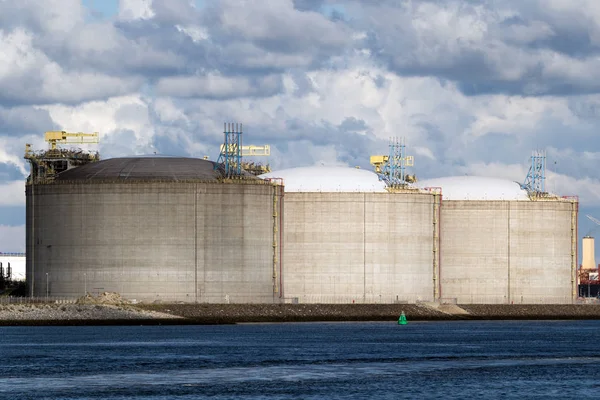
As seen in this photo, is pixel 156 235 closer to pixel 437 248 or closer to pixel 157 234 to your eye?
pixel 157 234

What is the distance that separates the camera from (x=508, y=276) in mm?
188625

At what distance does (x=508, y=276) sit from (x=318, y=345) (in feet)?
227

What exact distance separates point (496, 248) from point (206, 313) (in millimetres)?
41996

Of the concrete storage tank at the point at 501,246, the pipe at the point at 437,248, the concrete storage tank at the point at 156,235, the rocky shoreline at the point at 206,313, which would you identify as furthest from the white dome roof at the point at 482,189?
the concrete storage tank at the point at 156,235

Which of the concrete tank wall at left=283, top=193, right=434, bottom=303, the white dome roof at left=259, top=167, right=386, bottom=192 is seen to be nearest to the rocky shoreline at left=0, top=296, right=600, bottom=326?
the concrete tank wall at left=283, top=193, right=434, bottom=303

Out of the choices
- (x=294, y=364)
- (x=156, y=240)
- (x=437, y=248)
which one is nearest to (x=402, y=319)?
(x=437, y=248)

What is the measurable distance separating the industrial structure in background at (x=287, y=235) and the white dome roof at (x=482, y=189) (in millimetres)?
210

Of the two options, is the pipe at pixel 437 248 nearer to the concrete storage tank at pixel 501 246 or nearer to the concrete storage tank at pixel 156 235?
the concrete storage tank at pixel 501 246

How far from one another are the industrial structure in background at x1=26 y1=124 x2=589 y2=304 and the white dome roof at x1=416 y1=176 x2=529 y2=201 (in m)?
0.21

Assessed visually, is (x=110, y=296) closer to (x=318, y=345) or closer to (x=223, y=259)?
(x=223, y=259)

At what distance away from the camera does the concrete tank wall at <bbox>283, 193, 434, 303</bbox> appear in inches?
7018

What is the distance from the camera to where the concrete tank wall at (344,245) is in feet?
585

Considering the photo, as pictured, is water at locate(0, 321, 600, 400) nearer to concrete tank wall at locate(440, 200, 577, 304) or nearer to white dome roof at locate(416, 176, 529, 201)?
concrete tank wall at locate(440, 200, 577, 304)

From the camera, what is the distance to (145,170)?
171500 millimetres
